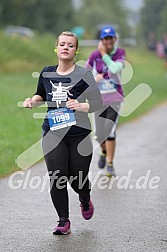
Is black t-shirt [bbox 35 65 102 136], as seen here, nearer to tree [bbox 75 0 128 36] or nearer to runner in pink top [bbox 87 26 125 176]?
runner in pink top [bbox 87 26 125 176]

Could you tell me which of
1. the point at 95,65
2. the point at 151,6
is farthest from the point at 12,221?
the point at 151,6

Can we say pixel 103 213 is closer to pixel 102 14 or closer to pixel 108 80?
pixel 108 80

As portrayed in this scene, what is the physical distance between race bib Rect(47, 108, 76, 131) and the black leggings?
0.38 feet

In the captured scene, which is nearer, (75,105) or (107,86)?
(75,105)

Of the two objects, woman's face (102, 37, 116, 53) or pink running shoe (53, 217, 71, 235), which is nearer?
pink running shoe (53, 217, 71, 235)

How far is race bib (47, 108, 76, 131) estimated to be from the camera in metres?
6.37

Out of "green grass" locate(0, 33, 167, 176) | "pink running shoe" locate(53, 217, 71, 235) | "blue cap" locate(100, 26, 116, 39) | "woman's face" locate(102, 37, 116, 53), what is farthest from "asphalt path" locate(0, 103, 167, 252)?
"blue cap" locate(100, 26, 116, 39)

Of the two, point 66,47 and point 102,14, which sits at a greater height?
point 66,47

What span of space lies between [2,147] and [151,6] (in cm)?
6722

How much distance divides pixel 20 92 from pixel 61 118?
14994 mm

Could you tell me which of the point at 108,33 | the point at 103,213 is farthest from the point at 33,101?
the point at 108,33

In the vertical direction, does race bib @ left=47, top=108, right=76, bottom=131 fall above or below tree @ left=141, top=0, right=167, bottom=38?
above

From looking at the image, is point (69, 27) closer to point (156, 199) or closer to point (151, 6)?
point (151, 6)

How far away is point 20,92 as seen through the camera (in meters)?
21.2
